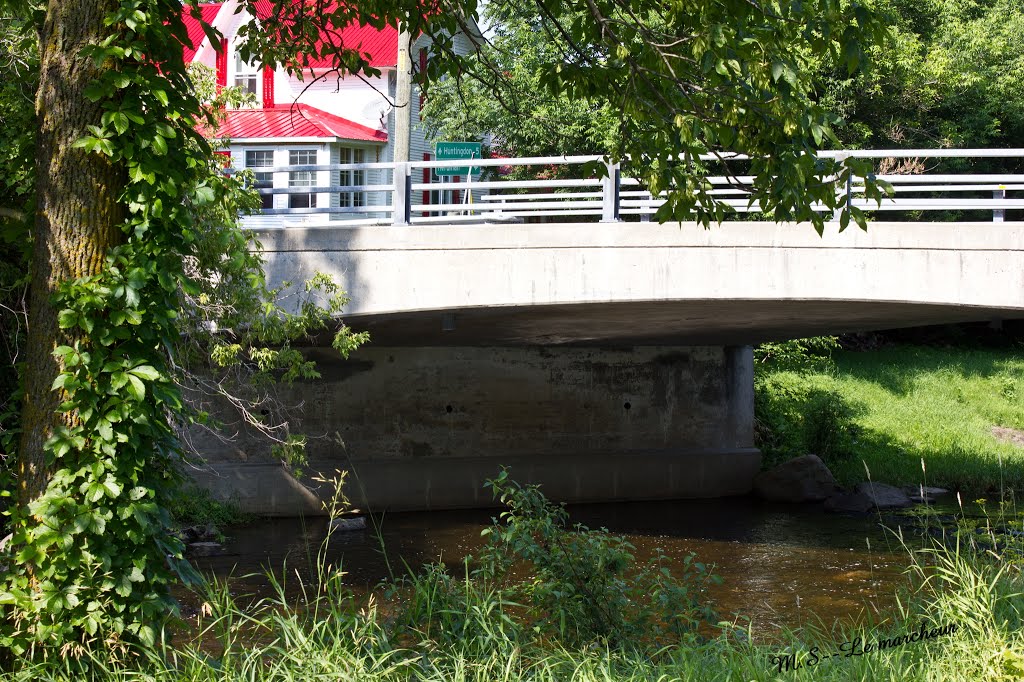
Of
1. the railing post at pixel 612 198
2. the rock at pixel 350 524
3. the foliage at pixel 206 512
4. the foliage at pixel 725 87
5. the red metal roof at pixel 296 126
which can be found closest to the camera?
the foliage at pixel 725 87

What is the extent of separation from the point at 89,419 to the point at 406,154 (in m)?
11.2

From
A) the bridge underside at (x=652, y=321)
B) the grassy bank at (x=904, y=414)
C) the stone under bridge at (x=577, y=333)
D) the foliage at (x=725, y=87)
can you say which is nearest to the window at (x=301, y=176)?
the stone under bridge at (x=577, y=333)

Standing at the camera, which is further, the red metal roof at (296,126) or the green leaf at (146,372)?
the red metal roof at (296,126)

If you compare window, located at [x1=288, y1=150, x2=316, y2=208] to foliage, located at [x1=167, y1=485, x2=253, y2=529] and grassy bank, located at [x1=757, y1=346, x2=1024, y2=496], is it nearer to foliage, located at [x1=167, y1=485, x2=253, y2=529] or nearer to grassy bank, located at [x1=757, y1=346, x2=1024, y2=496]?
foliage, located at [x1=167, y1=485, x2=253, y2=529]

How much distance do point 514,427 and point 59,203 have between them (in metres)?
13.5

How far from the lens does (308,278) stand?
444 inches

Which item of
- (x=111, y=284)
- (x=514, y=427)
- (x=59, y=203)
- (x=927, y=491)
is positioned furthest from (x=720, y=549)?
(x=59, y=203)

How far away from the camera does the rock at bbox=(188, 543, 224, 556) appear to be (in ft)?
44.5

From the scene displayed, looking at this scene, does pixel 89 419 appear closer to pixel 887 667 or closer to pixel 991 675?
pixel 887 667

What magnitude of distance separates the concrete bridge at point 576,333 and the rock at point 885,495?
2125 mm

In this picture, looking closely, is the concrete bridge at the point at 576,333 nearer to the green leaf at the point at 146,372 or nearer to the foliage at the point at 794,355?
the foliage at the point at 794,355

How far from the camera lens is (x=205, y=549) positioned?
44.9 ft

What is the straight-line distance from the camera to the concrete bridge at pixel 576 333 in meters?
10.6

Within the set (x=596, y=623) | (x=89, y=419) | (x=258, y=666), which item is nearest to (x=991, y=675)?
(x=596, y=623)
